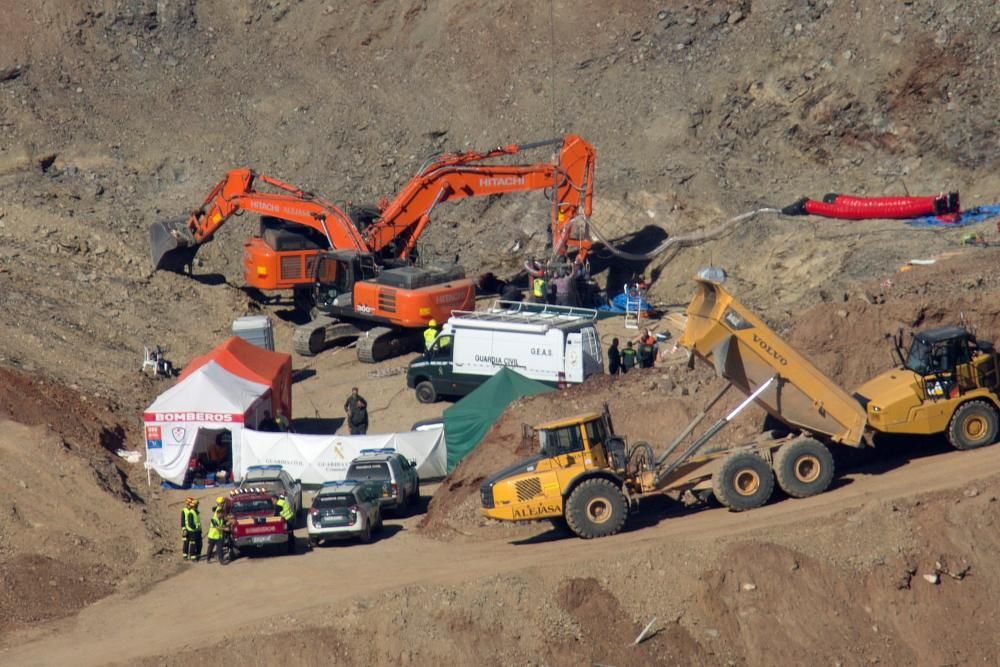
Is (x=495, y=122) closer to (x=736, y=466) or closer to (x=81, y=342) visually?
(x=81, y=342)

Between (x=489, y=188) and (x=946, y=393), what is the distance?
18.5m

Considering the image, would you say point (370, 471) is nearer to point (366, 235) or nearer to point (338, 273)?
point (338, 273)

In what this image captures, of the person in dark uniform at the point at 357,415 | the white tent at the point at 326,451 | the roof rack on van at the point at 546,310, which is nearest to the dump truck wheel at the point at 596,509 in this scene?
the white tent at the point at 326,451

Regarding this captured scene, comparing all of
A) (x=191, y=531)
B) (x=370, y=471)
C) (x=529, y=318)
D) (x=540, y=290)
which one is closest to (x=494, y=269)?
(x=540, y=290)

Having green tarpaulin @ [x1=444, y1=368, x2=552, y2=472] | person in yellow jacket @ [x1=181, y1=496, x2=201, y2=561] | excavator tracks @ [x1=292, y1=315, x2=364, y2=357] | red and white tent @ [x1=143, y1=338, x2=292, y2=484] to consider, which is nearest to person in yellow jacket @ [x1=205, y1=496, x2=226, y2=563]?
person in yellow jacket @ [x1=181, y1=496, x2=201, y2=561]

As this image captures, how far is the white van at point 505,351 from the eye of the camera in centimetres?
3212

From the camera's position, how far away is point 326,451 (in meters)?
29.0

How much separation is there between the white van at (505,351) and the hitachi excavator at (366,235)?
324 cm

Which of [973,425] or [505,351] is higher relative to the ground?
[505,351]

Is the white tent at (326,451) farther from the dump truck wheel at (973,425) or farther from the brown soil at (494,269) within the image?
the dump truck wheel at (973,425)

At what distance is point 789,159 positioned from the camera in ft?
146

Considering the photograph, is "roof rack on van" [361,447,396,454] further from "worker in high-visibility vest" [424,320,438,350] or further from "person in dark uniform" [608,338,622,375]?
"worker in high-visibility vest" [424,320,438,350]

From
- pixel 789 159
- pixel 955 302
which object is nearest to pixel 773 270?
pixel 789 159

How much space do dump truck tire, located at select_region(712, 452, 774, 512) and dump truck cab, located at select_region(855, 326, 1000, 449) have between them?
220 cm
